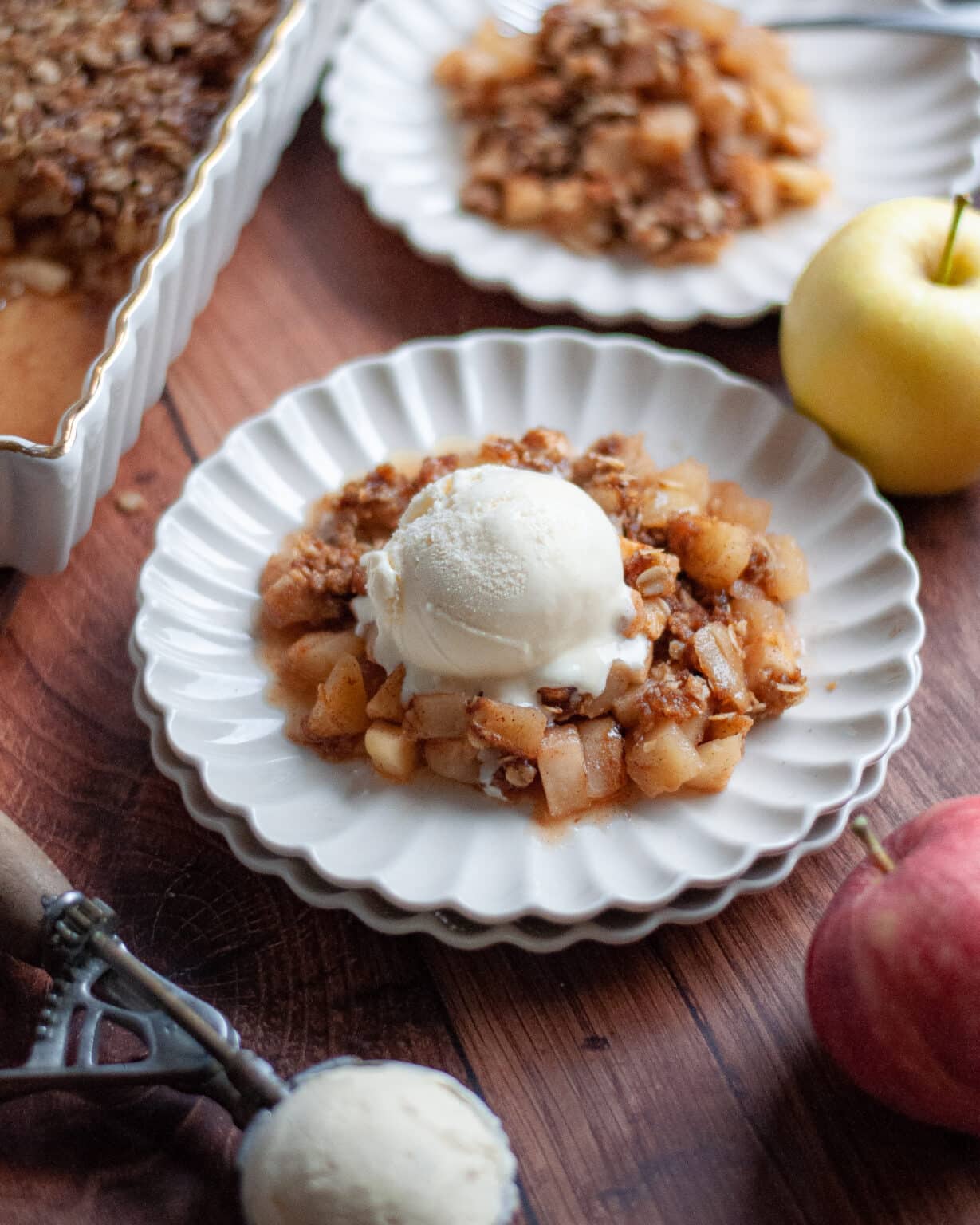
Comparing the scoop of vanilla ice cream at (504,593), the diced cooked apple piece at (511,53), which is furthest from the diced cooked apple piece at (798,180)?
the scoop of vanilla ice cream at (504,593)

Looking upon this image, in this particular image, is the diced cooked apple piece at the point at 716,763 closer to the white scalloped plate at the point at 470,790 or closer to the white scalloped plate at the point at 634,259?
the white scalloped plate at the point at 470,790

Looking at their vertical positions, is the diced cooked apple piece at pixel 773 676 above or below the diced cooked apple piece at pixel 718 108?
below

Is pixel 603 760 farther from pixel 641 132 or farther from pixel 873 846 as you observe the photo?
pixel 641 132

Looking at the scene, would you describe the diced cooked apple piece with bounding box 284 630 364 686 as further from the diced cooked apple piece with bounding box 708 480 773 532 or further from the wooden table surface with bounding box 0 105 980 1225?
the diced cooked apple piece with bounding box 708 480 773 532

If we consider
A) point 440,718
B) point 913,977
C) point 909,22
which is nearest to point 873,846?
point 913,977

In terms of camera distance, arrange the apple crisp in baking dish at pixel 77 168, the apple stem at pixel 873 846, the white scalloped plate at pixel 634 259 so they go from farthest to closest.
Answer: the white scalloped plate at pixel 634 259 < the apple crisp in baking dish at pixel 77 168 < the apple stem at pixel 873 846

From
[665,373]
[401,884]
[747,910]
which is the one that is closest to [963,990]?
[747,910]
